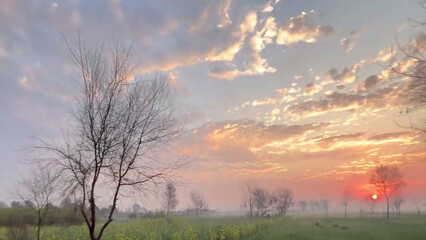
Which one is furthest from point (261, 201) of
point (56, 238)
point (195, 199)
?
point (56, 238)

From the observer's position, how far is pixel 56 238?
86.2 feet

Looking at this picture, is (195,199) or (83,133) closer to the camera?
(83,133)

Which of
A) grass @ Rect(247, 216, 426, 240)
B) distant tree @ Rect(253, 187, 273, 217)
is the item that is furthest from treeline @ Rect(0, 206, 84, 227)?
distant tree @ Rect(253, 187, 273, 217)

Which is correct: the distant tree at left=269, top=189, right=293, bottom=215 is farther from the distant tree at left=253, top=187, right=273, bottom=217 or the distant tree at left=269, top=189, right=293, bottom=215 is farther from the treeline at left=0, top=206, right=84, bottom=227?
the treeline at left=0, top=206, right=84, bottom=227

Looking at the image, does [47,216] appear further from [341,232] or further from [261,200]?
[261,200]

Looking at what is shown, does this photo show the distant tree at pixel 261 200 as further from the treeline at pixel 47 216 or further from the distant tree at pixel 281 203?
the treeline at pixel 47 216

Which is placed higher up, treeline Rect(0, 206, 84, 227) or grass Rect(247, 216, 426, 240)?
treeline Rect(0, 206, 84, 227)

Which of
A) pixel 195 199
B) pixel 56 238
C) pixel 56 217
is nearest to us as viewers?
pixel 56 238

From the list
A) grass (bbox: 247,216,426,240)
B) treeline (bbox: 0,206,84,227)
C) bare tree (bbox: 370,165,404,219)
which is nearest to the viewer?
grass (bbox: 247,216,426,240)

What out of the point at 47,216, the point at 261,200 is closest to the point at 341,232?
the point at 47,216

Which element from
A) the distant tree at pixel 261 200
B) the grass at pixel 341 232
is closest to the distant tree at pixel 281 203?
the distant tree at pixel 261 200

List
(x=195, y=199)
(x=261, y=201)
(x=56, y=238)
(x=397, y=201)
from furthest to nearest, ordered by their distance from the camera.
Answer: (x=397, y=201)
(x=195, y=199)
(x=261, y=201)
(x=56, y=238)

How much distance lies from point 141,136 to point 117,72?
1948 mm

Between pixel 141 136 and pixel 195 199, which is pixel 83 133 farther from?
pixel 195 199
